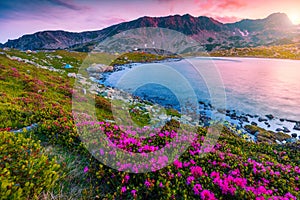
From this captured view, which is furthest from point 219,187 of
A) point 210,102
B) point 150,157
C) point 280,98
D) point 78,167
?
point 280,98

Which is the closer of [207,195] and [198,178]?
[207,195]

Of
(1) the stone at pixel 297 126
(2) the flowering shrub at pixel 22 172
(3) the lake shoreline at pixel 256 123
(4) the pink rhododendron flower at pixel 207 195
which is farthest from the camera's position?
(1) the stone at pixel 297 126

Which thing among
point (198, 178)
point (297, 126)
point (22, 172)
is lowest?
point (297, 126)

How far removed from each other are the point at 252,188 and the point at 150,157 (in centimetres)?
295

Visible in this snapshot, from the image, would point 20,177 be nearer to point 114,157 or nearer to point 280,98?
point 114,157

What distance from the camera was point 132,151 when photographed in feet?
18.8

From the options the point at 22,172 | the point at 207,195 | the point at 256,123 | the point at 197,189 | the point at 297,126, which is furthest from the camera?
the point at 256,123

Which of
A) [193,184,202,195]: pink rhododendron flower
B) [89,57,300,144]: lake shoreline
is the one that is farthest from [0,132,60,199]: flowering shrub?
[89,57,300,144]: lake shoreline

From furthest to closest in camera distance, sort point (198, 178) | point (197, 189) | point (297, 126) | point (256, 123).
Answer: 1. point (256, 123)
2. point (297, 126)
3. point (198, 178)
4. point (197, 189)

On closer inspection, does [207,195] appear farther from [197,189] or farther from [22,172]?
[22,172]

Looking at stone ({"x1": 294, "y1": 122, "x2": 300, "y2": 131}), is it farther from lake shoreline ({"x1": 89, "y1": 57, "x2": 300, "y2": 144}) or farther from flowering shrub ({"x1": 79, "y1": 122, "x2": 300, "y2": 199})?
flowering shrub ({"x1": 79, "y1": 122, "x2": 300, "y2": 199})

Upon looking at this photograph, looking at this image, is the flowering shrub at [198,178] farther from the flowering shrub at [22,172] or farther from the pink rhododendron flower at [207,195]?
the flowering shrub at [22,172]

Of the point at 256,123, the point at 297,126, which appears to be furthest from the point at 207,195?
the point at 297,126

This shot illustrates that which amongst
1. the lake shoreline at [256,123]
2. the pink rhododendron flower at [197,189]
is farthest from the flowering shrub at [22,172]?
the lake shoreline at [256,123]
